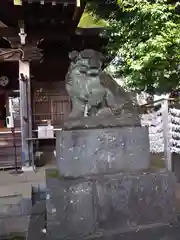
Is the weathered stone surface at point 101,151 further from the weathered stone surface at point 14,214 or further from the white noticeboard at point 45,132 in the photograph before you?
the white noticeboard at point 45,132

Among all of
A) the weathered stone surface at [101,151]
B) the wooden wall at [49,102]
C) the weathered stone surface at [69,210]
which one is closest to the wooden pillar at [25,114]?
the wooden wall at [49,102]

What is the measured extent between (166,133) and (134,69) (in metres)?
2.65

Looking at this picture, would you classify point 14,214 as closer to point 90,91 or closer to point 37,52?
point 90,91

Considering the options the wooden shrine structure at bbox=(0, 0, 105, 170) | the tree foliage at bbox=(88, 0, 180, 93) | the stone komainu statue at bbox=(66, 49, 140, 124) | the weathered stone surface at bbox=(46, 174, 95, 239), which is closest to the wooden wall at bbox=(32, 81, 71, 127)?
the wooden shrine structure at bbox=(0, 0, 105, 170)

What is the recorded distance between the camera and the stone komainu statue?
2.84 meters

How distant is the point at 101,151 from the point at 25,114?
5.01 metres

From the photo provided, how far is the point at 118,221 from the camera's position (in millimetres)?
2562

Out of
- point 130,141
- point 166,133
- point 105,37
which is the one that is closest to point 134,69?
point 105,37

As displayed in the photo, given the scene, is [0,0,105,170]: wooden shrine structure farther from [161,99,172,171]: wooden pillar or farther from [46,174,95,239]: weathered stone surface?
[46,174,95,239]: weathered stone surface

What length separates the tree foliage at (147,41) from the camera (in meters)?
6.93

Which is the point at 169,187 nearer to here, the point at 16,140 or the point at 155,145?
the point at 155,145

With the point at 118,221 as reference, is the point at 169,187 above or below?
above

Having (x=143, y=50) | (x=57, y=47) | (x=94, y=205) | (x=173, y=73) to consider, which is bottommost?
(x=94, y=205)

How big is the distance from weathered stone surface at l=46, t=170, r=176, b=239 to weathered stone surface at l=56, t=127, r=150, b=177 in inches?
4.1
